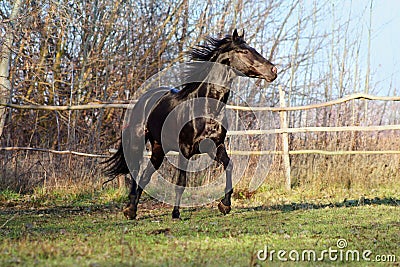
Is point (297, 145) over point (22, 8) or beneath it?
beneath

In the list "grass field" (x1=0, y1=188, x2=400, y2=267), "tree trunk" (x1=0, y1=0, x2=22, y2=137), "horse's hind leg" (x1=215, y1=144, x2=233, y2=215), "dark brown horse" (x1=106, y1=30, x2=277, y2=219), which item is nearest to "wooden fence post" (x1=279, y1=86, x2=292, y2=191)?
"grass field" (x1=0, y1=188, x2=400, y2=267)

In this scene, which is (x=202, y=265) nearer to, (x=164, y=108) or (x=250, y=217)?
(x=250, y=217)

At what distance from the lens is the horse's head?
6.75 metres

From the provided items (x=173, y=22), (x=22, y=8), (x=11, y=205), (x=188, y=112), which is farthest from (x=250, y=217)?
(x=173, y=22)

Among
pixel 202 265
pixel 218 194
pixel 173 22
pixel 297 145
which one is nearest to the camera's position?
pixel 202 265

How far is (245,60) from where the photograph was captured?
6793mm

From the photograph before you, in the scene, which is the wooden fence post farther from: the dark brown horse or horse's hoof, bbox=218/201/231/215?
horse's hoof, bbox=218/201/231/215

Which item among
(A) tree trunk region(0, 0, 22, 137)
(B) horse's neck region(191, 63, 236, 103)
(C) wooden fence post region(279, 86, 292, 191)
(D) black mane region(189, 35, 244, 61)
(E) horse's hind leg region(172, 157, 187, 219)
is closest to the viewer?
(E) horse's hind leg region(172, 157, 187, 219)

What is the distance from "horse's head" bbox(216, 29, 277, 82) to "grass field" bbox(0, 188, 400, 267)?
1.71m

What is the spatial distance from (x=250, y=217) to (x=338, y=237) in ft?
5.72

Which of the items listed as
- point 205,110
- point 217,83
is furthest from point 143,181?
point 217,83

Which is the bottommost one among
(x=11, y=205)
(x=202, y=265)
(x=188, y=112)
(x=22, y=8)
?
(x=11, y=205)

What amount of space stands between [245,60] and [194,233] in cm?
251

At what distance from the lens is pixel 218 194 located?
9.36m
